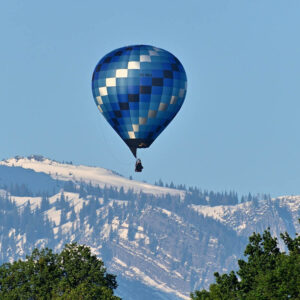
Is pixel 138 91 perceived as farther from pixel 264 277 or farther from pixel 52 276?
pixel 264 277

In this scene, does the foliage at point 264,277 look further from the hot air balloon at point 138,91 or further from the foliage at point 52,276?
the hot air balloon at point 138,91

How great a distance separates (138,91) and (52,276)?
109 feet

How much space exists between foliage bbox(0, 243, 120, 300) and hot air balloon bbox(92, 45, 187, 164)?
20.5 meters

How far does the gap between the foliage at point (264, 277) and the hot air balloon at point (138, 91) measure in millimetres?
38368

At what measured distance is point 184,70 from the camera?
566 feet

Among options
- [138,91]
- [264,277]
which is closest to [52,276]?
[138,91]

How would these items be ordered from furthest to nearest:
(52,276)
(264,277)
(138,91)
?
(138,91)
(52,276)
(264,277)

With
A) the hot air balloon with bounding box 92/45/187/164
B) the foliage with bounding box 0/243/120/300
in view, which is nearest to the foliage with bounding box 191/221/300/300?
the foliage with bounding box 0/243/120/300

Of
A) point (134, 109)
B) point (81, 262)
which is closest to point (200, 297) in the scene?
point (81, 262)

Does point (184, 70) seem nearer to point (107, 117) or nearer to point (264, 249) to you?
point (107, 117)

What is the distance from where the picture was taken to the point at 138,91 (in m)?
163

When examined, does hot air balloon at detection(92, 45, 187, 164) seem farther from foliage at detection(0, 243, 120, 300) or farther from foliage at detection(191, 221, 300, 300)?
foliage at detection(191, 221, 300, 300)

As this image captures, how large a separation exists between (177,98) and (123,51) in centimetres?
1125

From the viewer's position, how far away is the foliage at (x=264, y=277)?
108938 mm
